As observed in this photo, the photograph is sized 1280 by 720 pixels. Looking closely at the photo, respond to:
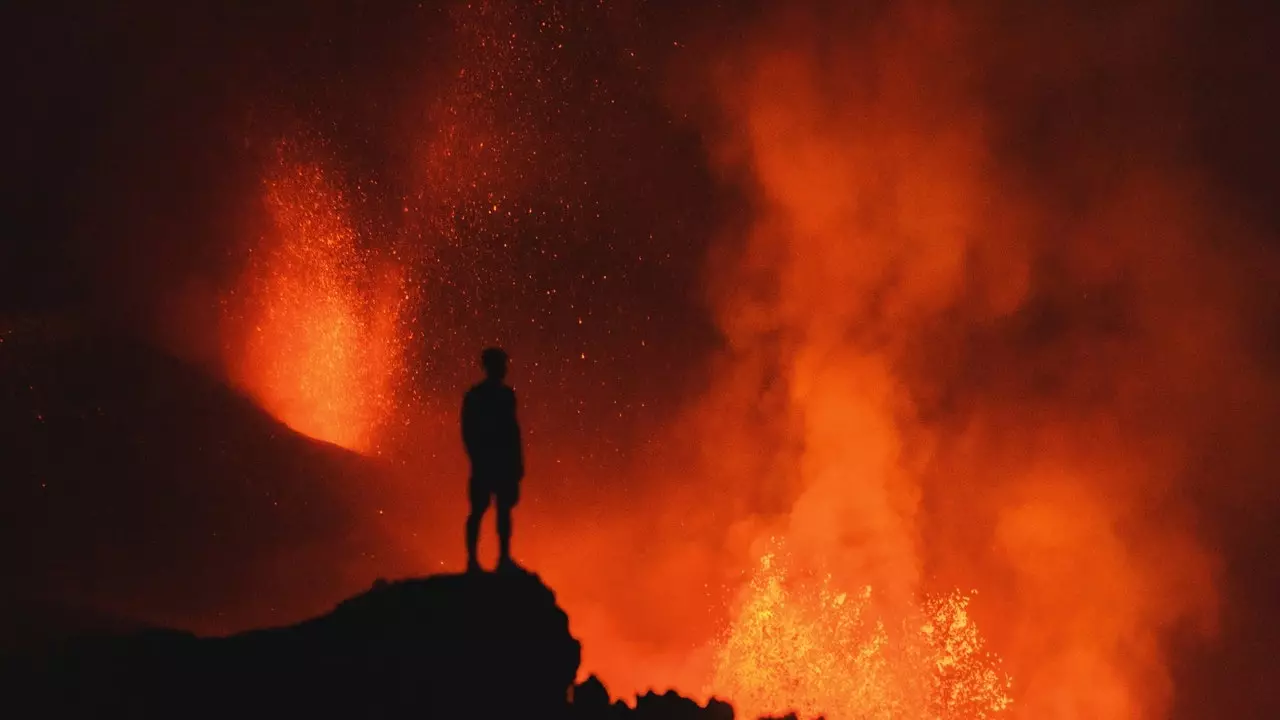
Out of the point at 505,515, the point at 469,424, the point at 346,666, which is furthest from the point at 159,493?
the point at 469,424

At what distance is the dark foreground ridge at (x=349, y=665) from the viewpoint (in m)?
10.2

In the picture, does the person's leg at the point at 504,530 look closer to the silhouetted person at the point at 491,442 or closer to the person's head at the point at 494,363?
the silhouetted person at the point at 491,442

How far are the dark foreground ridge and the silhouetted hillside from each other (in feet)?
24.9

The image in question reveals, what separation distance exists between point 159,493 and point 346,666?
647 inches

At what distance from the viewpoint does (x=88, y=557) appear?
2155 centimetres

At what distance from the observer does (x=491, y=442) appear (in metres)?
10.8

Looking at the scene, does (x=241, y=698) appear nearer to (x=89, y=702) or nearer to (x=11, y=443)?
(x=89, y=702)

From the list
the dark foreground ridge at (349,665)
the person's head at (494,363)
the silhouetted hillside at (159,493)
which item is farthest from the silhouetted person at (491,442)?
the silhouetted hillside at (159,493)

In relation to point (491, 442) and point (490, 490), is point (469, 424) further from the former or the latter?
point (490, 490)

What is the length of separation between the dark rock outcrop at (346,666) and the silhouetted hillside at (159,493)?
7536 millimetres

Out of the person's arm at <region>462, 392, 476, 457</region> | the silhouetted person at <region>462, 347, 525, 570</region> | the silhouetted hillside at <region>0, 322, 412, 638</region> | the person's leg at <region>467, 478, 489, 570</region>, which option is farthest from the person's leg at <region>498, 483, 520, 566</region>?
the silhouetted hillside at <region>0, 322, 412, 638</region>

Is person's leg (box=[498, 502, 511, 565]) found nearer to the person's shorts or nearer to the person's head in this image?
the person's shorts

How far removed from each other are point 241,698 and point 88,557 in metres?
13.2

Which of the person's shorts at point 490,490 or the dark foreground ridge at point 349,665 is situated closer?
the dark foreground ridge at point 349,665
